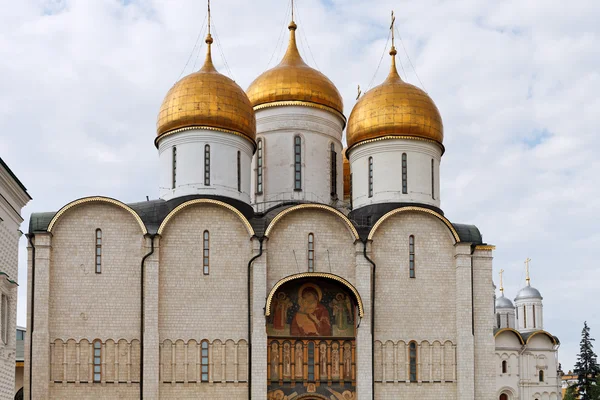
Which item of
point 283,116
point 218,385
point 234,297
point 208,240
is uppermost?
point 283,116

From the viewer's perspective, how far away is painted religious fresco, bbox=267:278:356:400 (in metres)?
19.0

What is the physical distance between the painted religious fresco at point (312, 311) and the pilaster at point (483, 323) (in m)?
2.78

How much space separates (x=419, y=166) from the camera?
68.9 feet

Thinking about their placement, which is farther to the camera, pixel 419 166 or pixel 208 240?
pixel 419 166

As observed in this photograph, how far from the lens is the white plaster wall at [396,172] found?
20.9 m

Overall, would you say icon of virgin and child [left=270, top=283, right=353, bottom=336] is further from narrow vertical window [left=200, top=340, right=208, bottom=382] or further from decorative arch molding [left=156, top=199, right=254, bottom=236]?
A: decorative arch molding [left=156, top=199, right=254, bottom=236]

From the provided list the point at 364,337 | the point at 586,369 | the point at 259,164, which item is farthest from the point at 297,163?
the point at 586,369

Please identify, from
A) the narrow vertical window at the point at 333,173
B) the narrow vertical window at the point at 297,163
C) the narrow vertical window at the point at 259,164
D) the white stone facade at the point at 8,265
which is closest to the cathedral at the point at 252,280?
the narrow vertical window at the point at 297,163

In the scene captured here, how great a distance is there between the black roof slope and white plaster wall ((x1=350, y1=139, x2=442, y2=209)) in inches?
9.1

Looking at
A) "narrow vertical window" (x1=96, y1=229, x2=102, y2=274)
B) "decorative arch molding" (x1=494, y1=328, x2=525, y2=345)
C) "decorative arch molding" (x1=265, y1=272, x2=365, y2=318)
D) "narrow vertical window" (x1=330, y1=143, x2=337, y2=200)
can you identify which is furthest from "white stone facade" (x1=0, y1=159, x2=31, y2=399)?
"decorative arch molding" (x1=494, y1=328, x2=525, y2=345)

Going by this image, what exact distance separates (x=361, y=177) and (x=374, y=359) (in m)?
4.43

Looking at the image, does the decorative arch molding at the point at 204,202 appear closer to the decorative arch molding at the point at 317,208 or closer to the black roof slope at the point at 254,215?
the black roof slope at the point at 254,215

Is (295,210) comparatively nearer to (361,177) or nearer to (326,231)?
(326,231)

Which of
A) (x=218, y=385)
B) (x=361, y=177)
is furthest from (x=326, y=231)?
(x=218, y=385)
